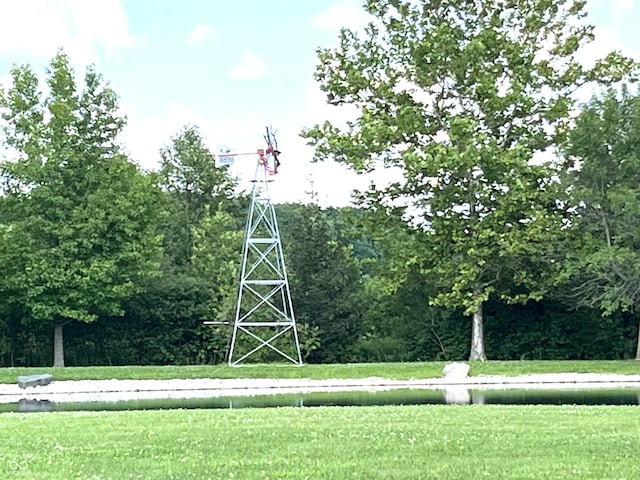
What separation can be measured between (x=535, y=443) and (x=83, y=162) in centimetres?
3254

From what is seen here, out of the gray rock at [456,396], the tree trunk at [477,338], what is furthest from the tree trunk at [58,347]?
the gray rock at [456,396]

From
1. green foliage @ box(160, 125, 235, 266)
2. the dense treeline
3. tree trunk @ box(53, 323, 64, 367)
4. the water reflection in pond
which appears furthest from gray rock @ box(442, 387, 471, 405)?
green foliage @ box(160, 125, 235, 266)

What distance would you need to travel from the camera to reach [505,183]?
Answer: 3634 cm

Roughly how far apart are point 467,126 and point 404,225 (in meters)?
5.44

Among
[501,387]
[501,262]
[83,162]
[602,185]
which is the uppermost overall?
[83,162]

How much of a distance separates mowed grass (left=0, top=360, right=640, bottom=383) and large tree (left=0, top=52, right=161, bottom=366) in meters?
4.63

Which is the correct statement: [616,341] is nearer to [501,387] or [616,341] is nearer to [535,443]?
[501,387]

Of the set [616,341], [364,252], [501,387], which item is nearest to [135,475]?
[501,387]

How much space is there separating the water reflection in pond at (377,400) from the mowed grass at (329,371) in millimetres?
5231

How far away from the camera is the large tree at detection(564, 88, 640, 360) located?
3388cm

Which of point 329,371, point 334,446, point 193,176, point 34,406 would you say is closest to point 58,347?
point 329,371

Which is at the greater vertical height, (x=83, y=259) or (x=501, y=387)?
(x=83, y=259)

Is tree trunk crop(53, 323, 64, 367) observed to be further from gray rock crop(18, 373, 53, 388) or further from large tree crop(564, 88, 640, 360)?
large tree crop(564, 88, 640, 360)

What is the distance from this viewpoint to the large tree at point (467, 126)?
35406 millimetres
